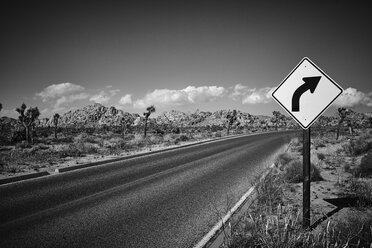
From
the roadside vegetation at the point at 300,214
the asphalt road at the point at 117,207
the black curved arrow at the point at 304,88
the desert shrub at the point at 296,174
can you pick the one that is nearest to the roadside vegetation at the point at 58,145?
the asphalt road at the point at 117,207

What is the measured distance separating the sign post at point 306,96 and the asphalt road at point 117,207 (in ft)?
4.95

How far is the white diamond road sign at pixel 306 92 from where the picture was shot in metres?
3.37

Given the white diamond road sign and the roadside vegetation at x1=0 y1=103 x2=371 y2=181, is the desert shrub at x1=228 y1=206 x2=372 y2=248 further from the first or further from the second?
the roadside vegetation at x1=0 y1=103 x2=371 y2=181

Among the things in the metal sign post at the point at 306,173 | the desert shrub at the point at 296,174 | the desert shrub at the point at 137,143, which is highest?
the metal sign post at the point at 306,173

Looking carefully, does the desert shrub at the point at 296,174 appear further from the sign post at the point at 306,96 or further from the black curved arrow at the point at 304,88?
the black curved arrow at the point at 304,88

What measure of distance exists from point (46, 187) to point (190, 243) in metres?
5.45

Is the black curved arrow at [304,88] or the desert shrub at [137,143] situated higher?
the black curved arrow at [304,88]

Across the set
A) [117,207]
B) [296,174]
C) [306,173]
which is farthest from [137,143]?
[306,173]

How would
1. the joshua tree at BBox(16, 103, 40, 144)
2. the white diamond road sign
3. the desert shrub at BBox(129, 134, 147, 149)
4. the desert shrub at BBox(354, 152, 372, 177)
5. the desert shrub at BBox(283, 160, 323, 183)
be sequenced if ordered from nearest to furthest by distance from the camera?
the white diamond road sign, the desert shrub at BBox(283, 160, 323, 183), the desert shrub at BBox(354, 152, 372, 177), the desert shrub at BBox(129, 134, 147, 149), the joshua tree at BBox(16, 103, 40, 144)

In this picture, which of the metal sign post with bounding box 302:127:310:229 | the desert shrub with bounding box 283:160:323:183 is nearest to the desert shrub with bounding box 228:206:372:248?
the metal sign post with bounding box 302:127:310:229

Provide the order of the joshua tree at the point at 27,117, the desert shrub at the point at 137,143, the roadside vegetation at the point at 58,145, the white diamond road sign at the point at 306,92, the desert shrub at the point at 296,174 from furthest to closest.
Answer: the joshua tree at the point at 27,117, the desert shrub at the point at 137,143, the roadside vegetation at the point at 58,145, the desert shrub at the point at 296,174, the white diamond road sign at the point at 306,92

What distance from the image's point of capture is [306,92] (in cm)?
353

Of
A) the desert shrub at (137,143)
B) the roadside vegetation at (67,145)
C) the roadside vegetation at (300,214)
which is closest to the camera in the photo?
the roadside vegetation at (300,214)

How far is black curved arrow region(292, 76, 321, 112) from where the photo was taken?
11.4 feet
